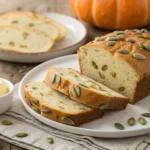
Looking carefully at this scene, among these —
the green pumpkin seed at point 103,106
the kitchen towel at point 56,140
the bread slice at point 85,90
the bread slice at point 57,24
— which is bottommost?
the kitchen towel at point 56,140

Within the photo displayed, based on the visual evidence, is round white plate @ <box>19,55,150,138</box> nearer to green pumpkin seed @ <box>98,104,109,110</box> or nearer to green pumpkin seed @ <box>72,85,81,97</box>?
green pumpkin seed @ <box>98,104,109,110</box>

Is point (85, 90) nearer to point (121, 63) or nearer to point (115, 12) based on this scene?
point (121, 63)

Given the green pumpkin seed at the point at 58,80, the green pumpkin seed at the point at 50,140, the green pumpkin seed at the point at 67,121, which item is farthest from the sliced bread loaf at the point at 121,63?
the green pumpkin seed at the point at 50,140

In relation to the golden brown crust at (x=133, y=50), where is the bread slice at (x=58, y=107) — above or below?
below

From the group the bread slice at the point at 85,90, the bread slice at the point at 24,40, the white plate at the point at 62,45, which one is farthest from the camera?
the bread slice at the point at 24,40

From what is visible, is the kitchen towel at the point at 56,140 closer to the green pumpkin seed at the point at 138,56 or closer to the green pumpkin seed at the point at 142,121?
the green pumpkin seed at the point at 142,121

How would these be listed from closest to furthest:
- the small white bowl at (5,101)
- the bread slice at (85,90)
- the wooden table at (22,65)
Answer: the bread slice at (85,90)
the small white bowl at (5,101)
the wooden table at (22,65)
